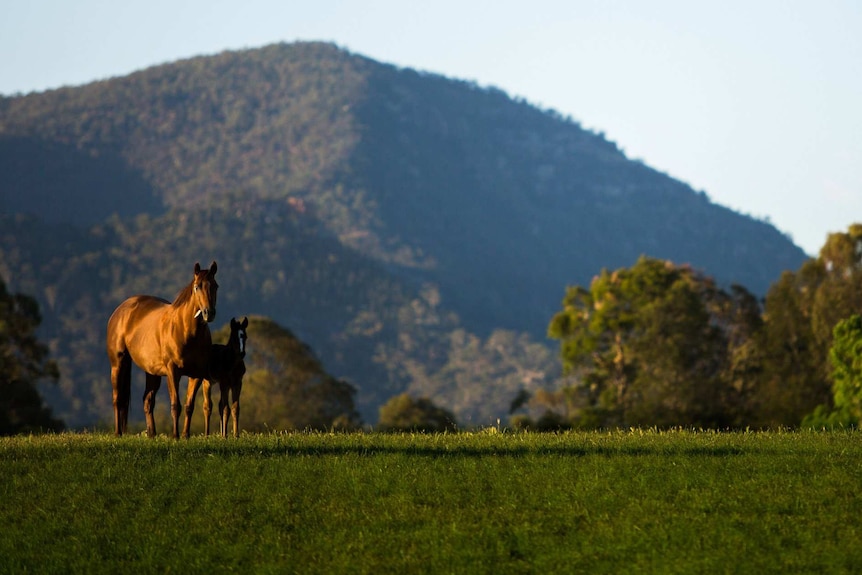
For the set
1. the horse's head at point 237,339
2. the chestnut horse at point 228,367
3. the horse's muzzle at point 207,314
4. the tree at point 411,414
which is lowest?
the tree at point 411,414

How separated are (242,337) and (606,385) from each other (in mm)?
63903

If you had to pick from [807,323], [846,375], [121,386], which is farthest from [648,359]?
[121,386]

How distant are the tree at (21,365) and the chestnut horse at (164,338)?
144ft

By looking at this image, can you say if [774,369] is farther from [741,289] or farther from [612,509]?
[612,509]

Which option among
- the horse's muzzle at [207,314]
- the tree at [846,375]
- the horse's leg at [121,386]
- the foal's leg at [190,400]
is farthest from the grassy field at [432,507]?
the tree at [846,375]

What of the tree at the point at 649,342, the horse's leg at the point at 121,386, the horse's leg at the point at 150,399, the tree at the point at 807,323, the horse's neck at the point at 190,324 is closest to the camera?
the horse's neck at the point at 190,324

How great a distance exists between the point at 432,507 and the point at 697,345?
67.7 metres

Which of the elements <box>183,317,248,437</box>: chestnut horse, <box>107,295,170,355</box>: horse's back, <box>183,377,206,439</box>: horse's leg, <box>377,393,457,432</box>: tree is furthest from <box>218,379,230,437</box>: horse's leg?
<box>377,393,457,432</box>: tree

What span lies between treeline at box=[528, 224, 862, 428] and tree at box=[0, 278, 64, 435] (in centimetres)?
2430

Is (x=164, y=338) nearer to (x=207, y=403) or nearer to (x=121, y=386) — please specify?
(x=207, y=403)

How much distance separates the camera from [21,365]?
72.2m

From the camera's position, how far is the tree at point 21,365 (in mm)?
67750

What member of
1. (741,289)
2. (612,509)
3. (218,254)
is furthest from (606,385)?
(218,254)

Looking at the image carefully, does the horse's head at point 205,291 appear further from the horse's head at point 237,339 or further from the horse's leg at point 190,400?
the horse's head at point 237,339
